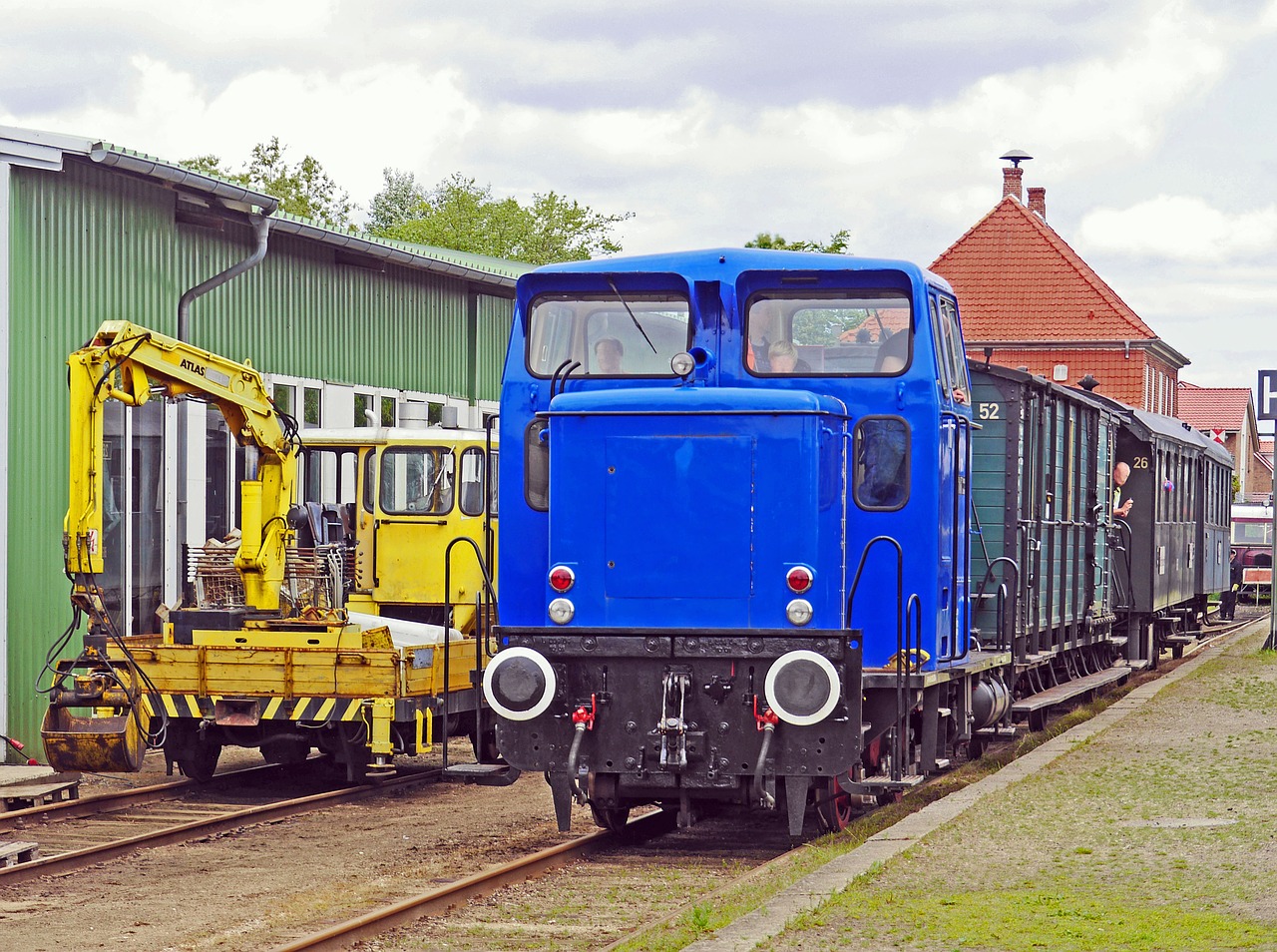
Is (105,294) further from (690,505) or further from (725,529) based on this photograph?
(725,529)

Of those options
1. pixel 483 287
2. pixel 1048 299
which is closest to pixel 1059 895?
pixel 483 287

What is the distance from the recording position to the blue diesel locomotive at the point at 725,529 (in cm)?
944

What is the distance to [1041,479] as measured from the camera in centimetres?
1530

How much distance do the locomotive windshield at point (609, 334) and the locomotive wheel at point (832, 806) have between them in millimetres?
2483

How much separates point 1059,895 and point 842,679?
1.62 metres

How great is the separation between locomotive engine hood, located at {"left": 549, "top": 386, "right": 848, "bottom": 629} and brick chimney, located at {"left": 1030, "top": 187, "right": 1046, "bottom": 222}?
5242 centimetres

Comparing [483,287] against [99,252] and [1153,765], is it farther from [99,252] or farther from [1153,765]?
[1153,765]

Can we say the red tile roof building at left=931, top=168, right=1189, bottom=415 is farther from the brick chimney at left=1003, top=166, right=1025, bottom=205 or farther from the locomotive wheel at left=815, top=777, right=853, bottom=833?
the locomotive wheel at left=815, top=777, right=853, bottom=833

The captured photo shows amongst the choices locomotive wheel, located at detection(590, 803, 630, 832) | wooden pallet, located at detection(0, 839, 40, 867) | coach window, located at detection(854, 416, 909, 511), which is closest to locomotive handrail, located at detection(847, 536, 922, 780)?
coach window, located at detection(854, 416, 909, 511)

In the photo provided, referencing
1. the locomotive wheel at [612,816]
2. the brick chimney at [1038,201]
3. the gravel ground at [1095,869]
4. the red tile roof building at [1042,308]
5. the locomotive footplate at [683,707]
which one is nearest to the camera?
the gravel ground at [1095,869]

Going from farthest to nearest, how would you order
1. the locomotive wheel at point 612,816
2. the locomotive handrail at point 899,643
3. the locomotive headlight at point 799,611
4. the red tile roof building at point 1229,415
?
the red tile roof building at point 1229,415, the locomotive wheel at point 612,816, the locomotive handrail at point 899,643, the locomotive headlight at point 799,611

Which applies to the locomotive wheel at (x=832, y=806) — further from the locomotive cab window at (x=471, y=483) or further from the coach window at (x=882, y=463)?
the locomotive cab window at (x=471, y=483)

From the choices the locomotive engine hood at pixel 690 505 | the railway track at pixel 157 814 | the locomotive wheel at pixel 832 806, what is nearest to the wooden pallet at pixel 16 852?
the railway track at pixel 157 814

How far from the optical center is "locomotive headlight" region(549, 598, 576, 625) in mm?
9688
